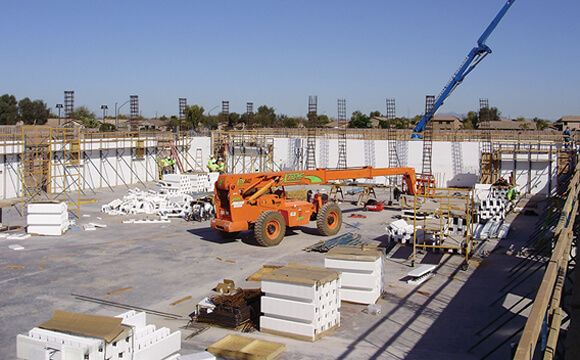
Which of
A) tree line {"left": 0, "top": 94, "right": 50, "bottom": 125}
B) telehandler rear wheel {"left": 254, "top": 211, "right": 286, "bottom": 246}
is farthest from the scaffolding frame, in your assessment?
tree line {"left": 0, "top": 94, "right": 50, "bottom": 125}

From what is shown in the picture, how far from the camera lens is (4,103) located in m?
78.7

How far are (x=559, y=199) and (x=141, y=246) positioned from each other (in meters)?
13.5

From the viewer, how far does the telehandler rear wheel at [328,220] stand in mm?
22095

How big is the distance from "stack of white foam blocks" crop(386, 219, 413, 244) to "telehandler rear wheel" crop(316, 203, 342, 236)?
9.83ft

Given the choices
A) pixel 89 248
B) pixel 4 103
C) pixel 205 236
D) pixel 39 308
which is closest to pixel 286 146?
pixel 205 236

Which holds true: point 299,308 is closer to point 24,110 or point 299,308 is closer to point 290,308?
point 290,308

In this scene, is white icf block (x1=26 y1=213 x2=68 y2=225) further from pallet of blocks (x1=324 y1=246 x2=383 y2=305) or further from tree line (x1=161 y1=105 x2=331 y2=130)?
tree line (x1=161 y1=105 x2=331 y2=130)

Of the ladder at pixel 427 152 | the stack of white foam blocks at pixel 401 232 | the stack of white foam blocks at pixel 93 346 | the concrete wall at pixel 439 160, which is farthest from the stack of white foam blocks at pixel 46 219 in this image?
the ladder at pixel 427 152

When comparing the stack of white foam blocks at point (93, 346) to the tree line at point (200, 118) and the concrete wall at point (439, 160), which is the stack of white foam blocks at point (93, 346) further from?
the tree line at point (200, 118)

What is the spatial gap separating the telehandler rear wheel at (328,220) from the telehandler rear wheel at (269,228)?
A: 5.77 ft

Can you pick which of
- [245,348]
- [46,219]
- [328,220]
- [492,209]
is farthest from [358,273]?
[492,209]

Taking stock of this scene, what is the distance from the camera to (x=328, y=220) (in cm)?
2264

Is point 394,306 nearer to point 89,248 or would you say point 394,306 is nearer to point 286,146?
point 89,248

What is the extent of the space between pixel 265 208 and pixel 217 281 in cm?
539
